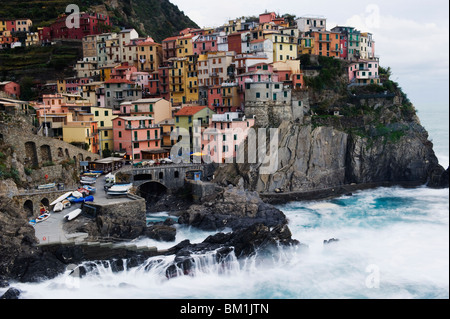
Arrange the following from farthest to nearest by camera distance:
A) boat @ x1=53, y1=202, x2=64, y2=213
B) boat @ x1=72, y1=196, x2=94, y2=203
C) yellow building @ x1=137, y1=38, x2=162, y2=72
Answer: yellow building @ x1=137, y1=38, x2=162, y2=72 < boat @ x1=72, y1=196, x2=94, y2=203 < boat @ x1=53, y1=202, x2=64, y2=213

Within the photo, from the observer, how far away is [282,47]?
2464 inches

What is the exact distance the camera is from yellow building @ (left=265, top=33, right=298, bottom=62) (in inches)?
2437

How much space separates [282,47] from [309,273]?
120ft

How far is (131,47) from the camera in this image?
7231 centimetres

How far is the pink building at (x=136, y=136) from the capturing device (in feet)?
169

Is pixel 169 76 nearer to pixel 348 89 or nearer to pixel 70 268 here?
pixel 348 89

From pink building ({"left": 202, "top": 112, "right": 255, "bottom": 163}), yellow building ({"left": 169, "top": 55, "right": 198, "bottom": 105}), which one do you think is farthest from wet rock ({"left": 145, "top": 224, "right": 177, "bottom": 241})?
yellow building ({"left": 169, "top": 55, "right": 198, "bottom": 105})

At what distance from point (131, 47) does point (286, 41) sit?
2246cm

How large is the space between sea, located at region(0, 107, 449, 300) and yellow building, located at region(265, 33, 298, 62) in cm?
2632

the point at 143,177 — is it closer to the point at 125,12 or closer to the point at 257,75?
the point at 257,75

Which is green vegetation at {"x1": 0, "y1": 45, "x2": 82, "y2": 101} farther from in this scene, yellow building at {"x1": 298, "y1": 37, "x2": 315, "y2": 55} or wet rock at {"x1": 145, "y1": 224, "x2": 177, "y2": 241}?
wet rock at {"x1": 145, "y1": 224, "x2": 177, "y2": 241}

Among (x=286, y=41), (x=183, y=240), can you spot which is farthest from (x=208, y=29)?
(x=183, y=240)

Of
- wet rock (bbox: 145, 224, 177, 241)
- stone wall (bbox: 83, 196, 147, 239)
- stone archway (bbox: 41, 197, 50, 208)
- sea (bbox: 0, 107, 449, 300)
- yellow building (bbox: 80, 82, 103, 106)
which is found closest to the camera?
sea (bbox: 0, 107, 449, 300)

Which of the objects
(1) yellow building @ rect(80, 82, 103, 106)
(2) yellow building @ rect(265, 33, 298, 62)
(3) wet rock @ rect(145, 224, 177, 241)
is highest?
(2) yellow building @ rect(265, 33, 298, 62)
